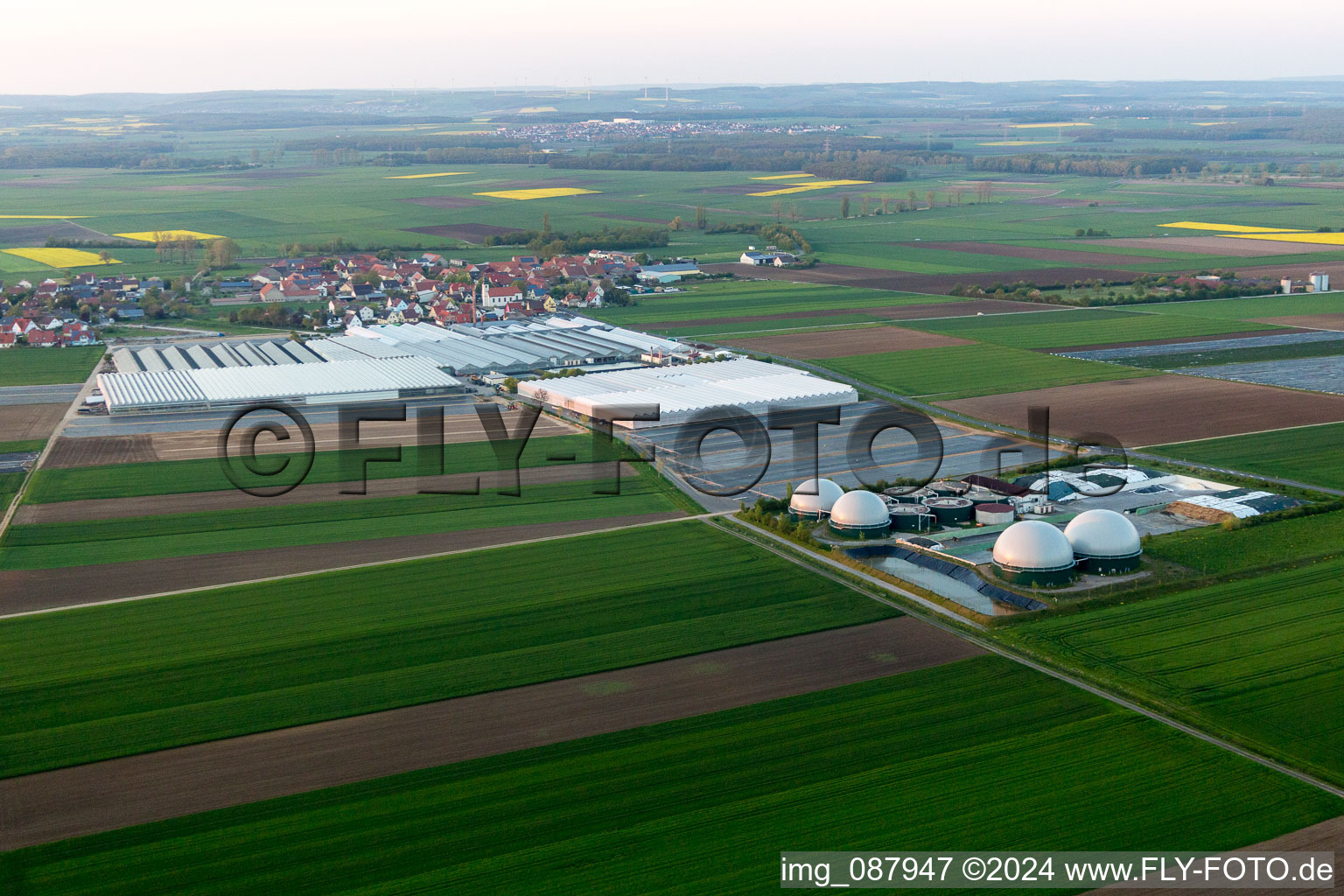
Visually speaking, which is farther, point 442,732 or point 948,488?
point 948,488

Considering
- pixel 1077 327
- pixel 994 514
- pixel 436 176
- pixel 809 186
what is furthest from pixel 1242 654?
pixel 436 176

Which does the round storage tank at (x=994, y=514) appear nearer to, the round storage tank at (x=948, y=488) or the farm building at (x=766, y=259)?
the round storage tank at (x=948, y=488)

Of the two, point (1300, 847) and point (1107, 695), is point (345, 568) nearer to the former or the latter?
point (1107, 695)

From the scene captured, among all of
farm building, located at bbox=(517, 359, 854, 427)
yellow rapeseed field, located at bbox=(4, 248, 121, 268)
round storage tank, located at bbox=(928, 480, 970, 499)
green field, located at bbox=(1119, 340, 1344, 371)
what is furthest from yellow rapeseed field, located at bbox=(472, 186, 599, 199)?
round storage tank, located at bbox=(928, 480, 970, 499)

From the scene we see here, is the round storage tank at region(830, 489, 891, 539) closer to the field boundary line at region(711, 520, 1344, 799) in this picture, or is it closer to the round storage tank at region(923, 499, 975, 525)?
the round storage tank at region(923, 499, 975, 525)

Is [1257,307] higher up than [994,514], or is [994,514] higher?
[1257,307]

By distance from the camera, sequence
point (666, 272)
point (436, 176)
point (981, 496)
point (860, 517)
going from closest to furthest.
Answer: point (860, 517)
point (981, 496)
point (666, 272)
point (436, 176)

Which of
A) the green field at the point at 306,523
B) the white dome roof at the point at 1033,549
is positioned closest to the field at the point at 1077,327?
the green field at the point at 306,523
